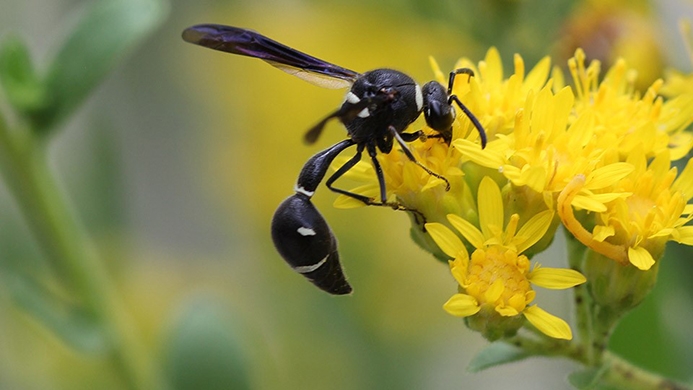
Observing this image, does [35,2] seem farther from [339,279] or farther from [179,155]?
[339,279]

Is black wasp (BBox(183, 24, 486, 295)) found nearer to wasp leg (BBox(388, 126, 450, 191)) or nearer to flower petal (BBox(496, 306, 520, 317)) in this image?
wasp leg (BBox(388, 126, 450, 191))

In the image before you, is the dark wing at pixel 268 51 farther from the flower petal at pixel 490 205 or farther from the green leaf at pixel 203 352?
the green leaf at pixel 203 352

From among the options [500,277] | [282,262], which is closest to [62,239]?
→ [282,262]

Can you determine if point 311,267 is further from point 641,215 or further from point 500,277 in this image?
point 641,215

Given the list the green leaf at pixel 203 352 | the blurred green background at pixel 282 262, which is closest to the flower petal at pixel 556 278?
Answer: the blurred green background at pixel 282 262

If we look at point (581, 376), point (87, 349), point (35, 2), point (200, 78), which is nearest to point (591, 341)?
point (581, 376)
